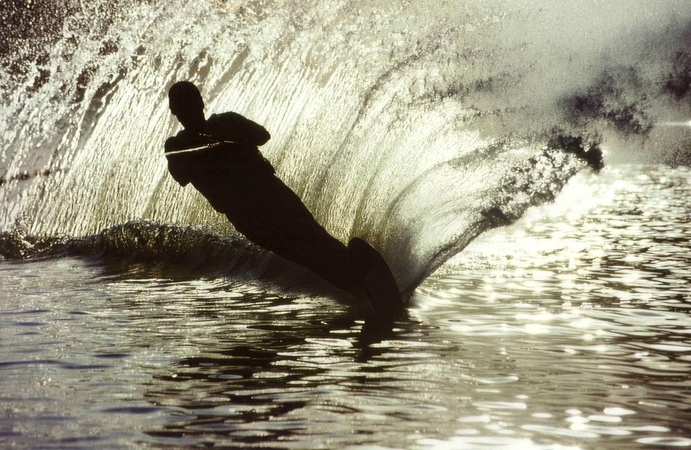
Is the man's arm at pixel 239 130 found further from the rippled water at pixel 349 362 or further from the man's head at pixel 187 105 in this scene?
the rippled water at pixel 349 362

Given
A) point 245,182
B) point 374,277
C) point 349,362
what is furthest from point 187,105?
point 349,362

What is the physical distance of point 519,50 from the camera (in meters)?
11.6

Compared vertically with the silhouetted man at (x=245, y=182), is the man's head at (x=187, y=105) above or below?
above

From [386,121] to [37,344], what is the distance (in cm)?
509

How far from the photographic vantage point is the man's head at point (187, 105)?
8625 millimetres

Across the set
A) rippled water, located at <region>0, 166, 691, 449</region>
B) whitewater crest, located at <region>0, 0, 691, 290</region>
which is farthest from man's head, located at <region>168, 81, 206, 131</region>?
whitewater crest, located at <region>0, 0, 691, 290</region>

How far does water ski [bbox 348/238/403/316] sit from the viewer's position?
8.45 metres

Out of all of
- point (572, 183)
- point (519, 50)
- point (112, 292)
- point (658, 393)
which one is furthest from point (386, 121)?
point (572, 183)

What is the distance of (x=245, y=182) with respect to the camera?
28.7ft

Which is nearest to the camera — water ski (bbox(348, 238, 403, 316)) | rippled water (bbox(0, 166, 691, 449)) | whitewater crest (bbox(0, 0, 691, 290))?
rippled water (bbox(0, 166, 691, 449))

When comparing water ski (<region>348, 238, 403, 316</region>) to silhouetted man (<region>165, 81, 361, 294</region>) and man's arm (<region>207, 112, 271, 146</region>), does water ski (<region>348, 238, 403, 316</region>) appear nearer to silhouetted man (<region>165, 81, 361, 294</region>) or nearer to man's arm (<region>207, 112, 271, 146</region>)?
silhouetted man (<region>165, 81, 361, 294</region>)

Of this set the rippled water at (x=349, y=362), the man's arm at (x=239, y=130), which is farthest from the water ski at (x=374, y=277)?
the man's arm at (x=239, y=130)

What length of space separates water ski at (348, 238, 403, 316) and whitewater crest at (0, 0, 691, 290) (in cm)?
43

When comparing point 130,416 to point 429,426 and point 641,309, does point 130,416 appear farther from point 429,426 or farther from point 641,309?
point 641,309
